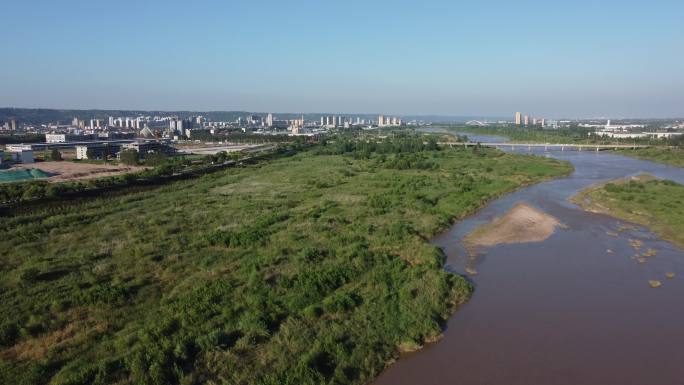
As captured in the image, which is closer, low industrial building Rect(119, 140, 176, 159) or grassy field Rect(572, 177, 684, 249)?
grassy field Rect(572, 177, 684, 249)

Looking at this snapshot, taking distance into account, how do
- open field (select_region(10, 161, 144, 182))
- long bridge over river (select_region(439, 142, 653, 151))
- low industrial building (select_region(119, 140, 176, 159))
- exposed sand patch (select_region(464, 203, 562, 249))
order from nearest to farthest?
exposed sand patch (select_region(464, 203, 562, 249)) < open field (select_region(10, 161, 144, 182)) < low industrial building (select_region(119, 140, 176, 159)) < long bridge over river (select_region(439, 142, 653, 151))

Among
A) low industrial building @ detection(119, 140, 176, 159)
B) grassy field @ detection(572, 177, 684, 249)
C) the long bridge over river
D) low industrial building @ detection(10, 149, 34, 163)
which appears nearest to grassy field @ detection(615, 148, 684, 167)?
the long bridge over river

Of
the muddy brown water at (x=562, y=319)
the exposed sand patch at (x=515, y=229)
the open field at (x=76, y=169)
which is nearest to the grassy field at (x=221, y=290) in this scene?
the muddy brown water at (x=562, y=319)

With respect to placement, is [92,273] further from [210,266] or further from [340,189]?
[340,189]

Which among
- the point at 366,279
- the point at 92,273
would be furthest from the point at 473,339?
the point at 92,273

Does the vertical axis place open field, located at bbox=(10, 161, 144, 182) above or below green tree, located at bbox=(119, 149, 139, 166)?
below

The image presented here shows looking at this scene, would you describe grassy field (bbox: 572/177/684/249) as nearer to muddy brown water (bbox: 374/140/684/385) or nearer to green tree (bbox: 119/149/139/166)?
muddy brown water (bbox: 374/140/684/385)

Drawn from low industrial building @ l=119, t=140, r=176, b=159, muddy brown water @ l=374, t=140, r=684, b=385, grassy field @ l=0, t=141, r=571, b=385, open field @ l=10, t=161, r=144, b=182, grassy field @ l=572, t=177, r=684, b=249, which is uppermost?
low industrial building @ l=119, t=140, r=176, b=159

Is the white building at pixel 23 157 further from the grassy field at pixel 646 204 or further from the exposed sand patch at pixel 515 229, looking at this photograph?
the grassy field at pixel 646 204
